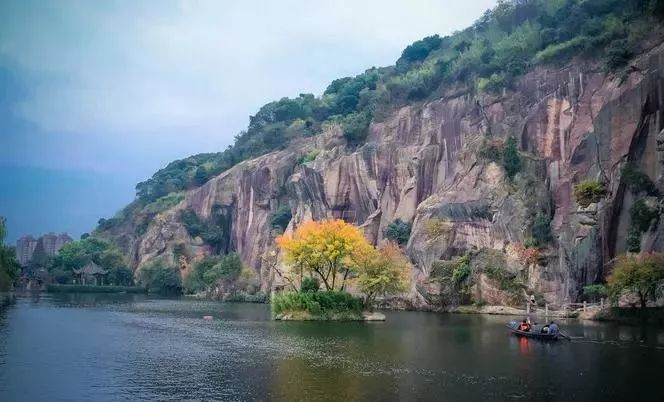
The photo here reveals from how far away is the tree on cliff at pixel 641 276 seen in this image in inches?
1924

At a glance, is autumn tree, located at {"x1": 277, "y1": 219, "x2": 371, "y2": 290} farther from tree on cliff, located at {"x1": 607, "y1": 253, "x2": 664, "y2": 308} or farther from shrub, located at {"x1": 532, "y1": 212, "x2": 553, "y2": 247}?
tree on cliff, located at {"x1": 607, "y1": 253, "x2": 664, "y2": 308}

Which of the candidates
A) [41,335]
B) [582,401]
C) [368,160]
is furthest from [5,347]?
[368,160]

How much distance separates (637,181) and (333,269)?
2923 centimetres

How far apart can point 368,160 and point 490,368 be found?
245 ft

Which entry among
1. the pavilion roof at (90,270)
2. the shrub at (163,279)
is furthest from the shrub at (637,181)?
the pavilion roof at (90,270)

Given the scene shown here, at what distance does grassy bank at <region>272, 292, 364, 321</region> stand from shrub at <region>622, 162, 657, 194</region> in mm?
27771

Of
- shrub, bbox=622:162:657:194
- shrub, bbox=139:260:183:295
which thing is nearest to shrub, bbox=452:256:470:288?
shrub, bbox=622:162:657:194

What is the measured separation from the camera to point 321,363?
104ft

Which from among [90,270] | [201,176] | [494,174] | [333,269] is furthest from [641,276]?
[201,176]

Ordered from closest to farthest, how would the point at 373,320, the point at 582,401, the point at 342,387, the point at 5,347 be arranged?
the point at 582,401, the point at 342,387, the point at 5,347, the point at 373,320

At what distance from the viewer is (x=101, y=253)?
13288 centimetres

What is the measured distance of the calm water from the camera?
24.5 m

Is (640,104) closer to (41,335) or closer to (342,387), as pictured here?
(342,387)

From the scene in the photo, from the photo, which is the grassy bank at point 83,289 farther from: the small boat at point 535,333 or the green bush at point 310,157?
the small boat at point 535,333
